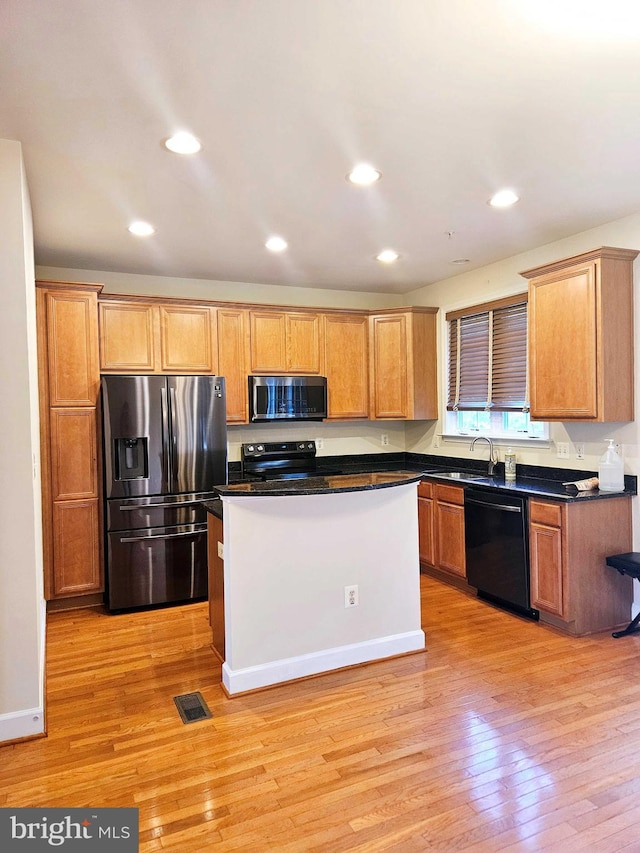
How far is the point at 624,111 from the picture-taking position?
2.37 m

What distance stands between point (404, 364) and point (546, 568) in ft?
7.95

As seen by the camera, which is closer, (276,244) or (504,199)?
(504,199)

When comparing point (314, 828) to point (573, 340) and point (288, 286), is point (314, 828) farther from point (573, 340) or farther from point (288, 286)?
point (288, 286)

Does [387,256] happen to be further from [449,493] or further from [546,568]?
[546,568]

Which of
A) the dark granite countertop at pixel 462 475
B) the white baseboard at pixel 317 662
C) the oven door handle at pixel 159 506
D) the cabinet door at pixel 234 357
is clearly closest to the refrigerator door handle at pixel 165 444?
the oven door handle at pixel 159 506

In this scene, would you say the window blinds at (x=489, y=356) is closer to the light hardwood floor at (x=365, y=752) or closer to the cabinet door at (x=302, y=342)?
the cabinet door at (x=302, y=342)

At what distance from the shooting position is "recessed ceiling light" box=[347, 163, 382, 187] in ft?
9.41

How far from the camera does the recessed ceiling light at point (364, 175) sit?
113 inches

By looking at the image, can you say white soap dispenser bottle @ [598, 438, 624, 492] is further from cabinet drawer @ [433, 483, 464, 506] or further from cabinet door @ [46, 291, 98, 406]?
cabinet door @ [46, 291, 98, 406]

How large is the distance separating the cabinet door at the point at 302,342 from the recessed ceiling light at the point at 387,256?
2.95 feet

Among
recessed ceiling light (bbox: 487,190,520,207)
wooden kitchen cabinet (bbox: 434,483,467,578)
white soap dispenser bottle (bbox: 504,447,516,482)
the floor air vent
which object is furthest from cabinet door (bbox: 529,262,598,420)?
the floor air vent

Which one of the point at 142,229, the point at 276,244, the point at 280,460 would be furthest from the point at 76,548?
the point at 276,244

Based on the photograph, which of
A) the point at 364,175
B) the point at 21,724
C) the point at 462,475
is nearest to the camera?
the point at 21,724

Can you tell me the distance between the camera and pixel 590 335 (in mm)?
3594
